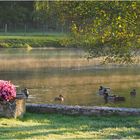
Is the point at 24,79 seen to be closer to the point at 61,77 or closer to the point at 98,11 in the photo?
the point at 61,77

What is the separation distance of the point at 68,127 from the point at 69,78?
19.5 meters

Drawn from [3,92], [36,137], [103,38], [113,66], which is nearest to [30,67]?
[113,66]

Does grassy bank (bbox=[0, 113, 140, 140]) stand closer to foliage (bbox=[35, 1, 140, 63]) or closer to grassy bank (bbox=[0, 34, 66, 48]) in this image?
foliage (bbox=[35, 1, 140, 63])

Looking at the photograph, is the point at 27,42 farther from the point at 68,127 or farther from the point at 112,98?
the point at 68,127

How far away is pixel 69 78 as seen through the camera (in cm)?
3353

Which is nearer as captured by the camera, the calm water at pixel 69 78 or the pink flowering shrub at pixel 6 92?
the pink flowering shrub at pixel 6 92

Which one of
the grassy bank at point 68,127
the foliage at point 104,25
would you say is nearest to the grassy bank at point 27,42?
the foliage at point 104,25

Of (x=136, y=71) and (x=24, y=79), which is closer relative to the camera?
(x=24, y=79)

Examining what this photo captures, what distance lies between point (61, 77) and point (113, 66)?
337 inches

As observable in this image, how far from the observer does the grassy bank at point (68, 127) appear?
12.7 meters

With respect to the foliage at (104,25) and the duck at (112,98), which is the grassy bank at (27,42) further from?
the foliage at (104,25)

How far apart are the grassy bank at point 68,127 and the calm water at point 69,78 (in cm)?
690

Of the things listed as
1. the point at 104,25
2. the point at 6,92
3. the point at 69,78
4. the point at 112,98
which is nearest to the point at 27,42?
the point at 69,78

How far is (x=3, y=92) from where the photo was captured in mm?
15391
